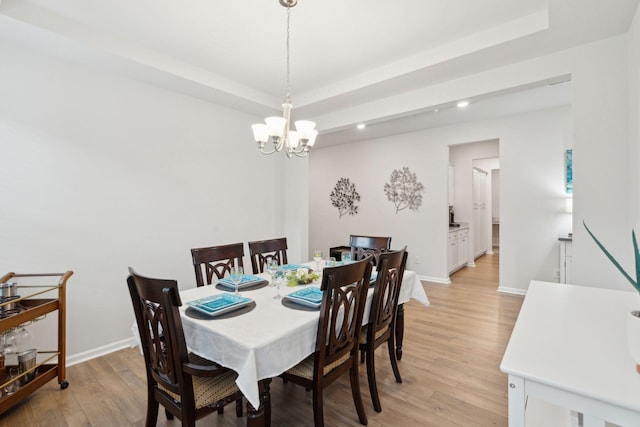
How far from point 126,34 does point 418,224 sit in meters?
4.76

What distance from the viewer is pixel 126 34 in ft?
8.13

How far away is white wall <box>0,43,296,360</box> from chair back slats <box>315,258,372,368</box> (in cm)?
225

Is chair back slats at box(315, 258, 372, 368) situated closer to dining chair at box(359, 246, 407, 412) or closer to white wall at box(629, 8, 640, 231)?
dining chair at box(359, 246, 407, 412)

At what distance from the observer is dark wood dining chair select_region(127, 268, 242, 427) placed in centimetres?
131

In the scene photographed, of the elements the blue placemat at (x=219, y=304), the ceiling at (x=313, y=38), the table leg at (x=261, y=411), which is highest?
the ceiling at (x=313, y=38)

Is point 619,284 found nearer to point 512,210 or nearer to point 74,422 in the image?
point 512,210

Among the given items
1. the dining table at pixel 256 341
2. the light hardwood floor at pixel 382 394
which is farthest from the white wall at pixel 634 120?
the dining table at pixel 256 341

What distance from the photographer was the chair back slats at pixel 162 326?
1.29m

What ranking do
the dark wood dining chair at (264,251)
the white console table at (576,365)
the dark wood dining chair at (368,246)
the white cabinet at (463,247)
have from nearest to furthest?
the white console table at (576,365) → the dark wood dining chair at (264,251) → the dark wood dining chair at (368,246) → the white cabinet at (463,247)

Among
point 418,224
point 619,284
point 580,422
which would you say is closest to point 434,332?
point 619,284

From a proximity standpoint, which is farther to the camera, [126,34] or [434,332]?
[434,332]

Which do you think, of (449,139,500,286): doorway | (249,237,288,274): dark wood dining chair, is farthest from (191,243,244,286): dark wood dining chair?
(449,139,500,286): doorway

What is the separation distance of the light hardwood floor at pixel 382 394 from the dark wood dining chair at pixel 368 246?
0.90 meters

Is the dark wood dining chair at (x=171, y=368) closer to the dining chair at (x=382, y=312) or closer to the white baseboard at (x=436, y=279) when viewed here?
the dining chair at (x=382, y=312)
